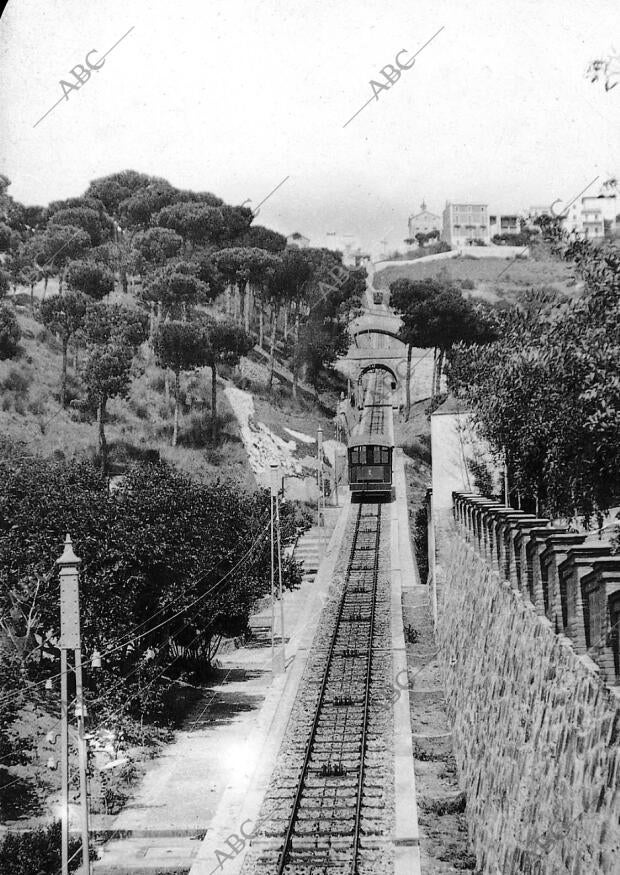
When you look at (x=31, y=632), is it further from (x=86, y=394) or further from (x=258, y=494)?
(x=86, y=394)

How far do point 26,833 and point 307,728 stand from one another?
16.1 ft

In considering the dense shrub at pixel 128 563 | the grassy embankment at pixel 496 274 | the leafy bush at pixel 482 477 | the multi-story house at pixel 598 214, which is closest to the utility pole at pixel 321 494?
the grassy embankment at pixel 496 274

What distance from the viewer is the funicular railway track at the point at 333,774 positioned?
37.1ft

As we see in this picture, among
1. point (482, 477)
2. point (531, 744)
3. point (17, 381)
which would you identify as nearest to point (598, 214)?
point (482, 477)

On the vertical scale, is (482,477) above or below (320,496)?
above

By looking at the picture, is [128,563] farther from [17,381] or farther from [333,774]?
[17,381]

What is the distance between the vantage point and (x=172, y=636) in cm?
1925

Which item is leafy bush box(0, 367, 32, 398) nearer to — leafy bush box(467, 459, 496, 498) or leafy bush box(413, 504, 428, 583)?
leafy bush box(413, 504, 428, 583)

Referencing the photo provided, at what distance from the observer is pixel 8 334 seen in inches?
1340

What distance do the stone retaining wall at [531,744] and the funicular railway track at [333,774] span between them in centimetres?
142

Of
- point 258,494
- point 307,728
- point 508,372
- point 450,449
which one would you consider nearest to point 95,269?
point 258,494

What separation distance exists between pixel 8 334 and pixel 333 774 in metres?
23.6

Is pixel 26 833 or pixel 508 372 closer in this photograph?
pixel 508 372

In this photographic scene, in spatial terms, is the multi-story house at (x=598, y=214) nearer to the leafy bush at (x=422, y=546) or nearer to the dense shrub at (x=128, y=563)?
the dense shrub at (x=128, y=563)
